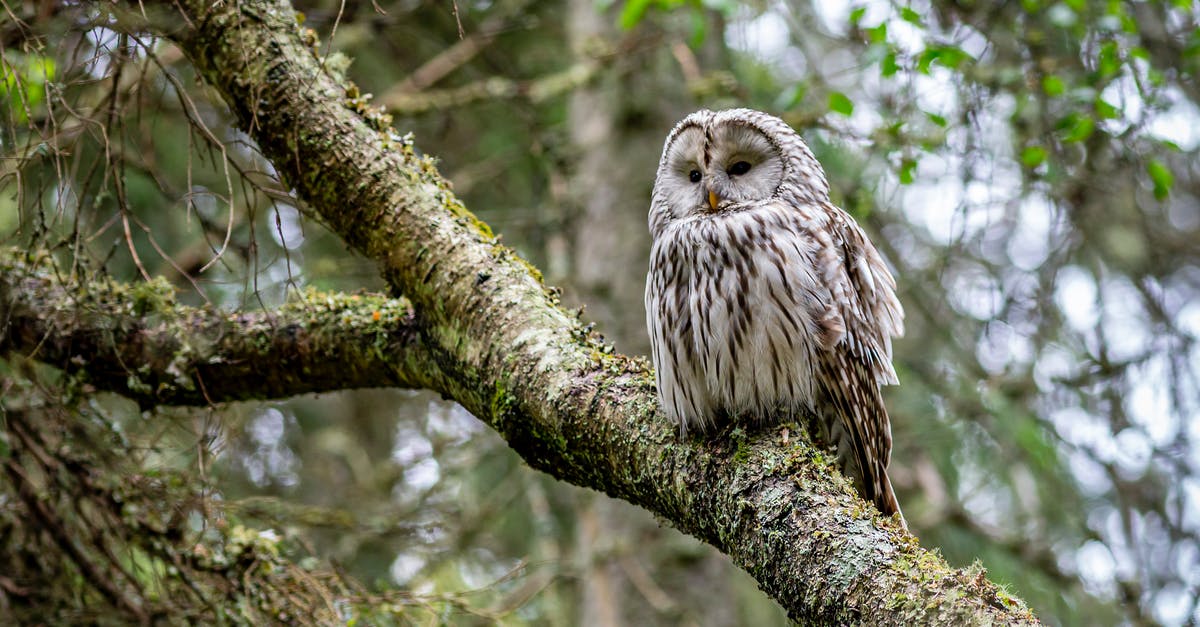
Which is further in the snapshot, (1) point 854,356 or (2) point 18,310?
(2) point 18,310

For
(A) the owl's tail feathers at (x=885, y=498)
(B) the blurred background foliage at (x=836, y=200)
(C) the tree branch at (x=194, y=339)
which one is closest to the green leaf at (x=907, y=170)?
(B) the blurred background foliage at (x=836, y=200)

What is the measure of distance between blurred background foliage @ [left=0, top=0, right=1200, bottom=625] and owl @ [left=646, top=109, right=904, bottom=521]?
103cm

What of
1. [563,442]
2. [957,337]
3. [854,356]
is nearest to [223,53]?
[563,442]

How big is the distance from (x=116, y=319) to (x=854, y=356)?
229cm

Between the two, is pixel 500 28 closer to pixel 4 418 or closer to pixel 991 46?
pixel 991 46

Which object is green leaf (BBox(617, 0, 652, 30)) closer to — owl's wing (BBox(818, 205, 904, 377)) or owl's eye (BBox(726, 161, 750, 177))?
owl's eye (BBox(726, 161, 750, 177))

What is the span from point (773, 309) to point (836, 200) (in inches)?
85.5

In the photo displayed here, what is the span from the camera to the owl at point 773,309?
288 cm

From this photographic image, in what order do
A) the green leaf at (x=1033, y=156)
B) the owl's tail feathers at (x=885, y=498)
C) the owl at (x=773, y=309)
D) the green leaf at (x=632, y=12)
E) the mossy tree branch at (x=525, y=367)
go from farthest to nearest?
1. the green leaf at (x=632, y=12)
2. the green leaf at (x=1033, y=156)
3. the owl's tail feathers at (x=885, y=498)
4. the owl at (x=773, y=309)
5. the mossy tree branch at (x=525, y=367)

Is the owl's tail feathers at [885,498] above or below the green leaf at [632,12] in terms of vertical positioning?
below

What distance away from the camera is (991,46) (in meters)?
4.82

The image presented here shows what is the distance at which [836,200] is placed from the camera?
4996 millimetres

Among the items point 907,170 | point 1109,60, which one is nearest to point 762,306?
point 907,170

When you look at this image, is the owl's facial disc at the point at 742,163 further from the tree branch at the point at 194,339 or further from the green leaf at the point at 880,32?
the tree branch at the point at 194,339
